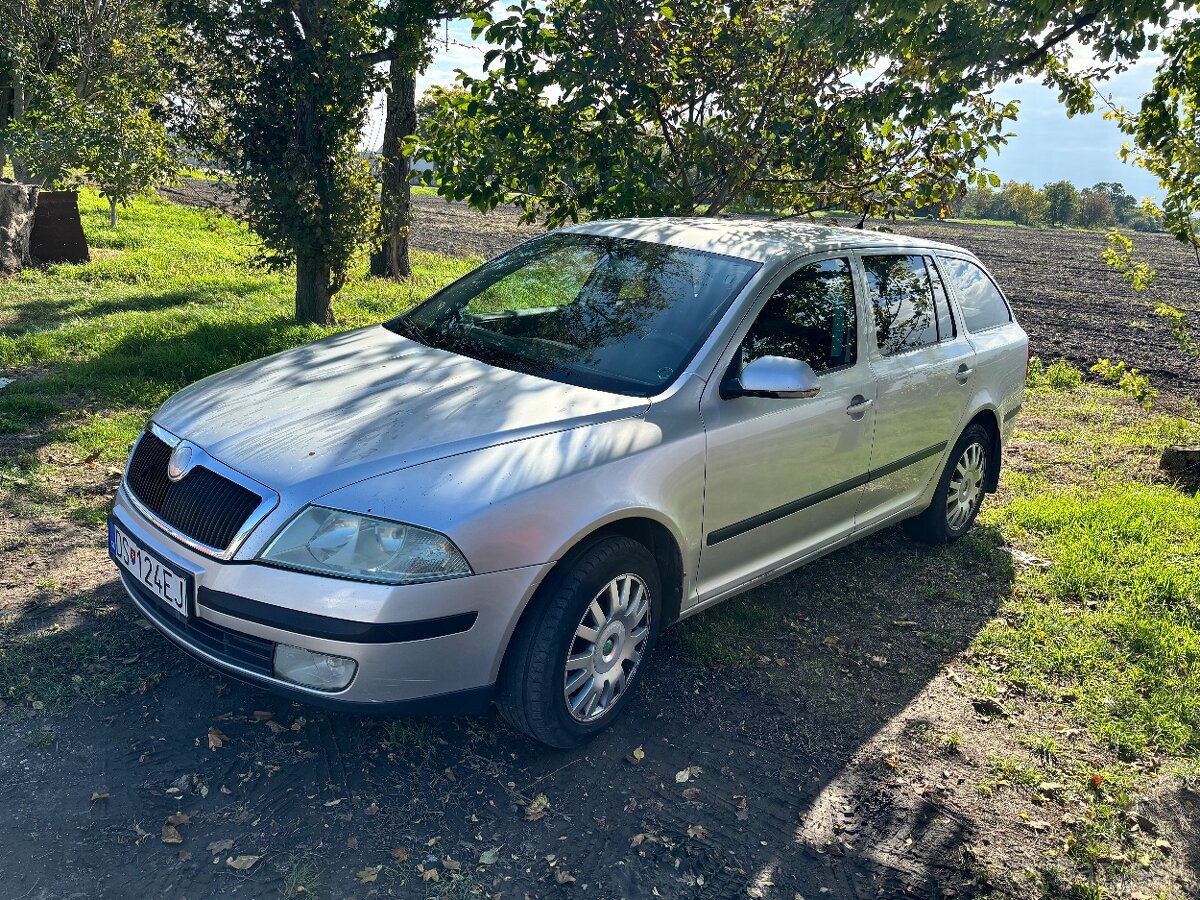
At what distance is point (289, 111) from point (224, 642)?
22.9ft

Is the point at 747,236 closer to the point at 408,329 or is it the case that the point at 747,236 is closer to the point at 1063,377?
the point at 408,329

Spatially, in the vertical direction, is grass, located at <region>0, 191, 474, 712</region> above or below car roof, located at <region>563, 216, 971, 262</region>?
below

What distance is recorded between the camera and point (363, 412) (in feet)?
11.6

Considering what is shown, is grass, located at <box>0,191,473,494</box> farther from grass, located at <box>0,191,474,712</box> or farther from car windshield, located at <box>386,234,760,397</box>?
car windshield, located at <box>386,234,760,397</box>

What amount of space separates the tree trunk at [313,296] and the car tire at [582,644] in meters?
7.02

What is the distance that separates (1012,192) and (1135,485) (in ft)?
234

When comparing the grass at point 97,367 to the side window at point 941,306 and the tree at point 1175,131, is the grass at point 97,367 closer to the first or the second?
the side window at point 941,306

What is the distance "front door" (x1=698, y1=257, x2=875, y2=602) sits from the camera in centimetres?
390

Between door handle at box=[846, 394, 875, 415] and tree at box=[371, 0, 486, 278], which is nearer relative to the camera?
door handle at box=[846, 394, 875, 415]

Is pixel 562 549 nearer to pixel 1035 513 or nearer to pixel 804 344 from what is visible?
pixel 804 344

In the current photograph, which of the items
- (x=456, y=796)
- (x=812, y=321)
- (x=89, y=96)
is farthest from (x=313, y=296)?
(x=89, y=96)

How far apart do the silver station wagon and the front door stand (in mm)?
12

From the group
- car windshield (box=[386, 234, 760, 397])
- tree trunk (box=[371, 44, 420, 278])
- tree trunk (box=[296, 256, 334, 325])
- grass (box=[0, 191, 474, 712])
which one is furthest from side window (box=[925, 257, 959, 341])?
tree trunk (box=[296, 256, 334, 325])

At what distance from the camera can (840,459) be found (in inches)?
177
